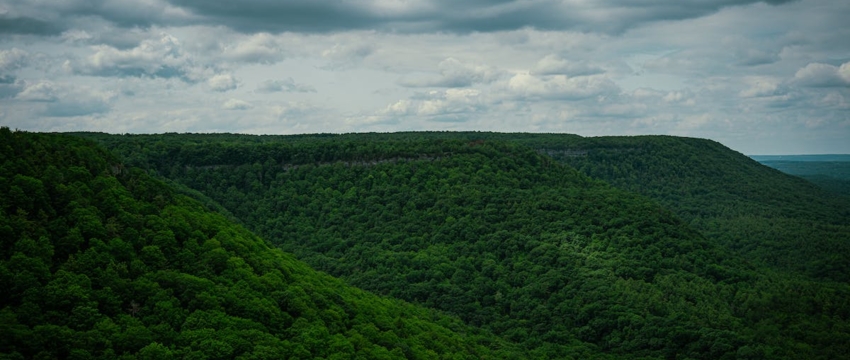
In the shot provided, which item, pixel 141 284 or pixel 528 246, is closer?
pixel 141 284

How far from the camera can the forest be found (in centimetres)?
5853

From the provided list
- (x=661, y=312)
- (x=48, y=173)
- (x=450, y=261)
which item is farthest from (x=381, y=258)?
(x=48, y=173)

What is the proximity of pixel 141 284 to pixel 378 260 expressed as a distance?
6491cm

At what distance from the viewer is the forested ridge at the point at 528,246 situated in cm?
9819

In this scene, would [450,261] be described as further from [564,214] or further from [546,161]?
[546,161]

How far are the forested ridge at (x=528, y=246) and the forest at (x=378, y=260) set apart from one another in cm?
38

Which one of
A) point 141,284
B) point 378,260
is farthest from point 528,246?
point 141,284

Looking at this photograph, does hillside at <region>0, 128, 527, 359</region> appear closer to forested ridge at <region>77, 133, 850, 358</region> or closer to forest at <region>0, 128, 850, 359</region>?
forest at <region>0, 128, 850, 359</region>

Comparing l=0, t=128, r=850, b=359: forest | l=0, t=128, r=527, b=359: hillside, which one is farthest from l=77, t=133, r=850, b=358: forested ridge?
l=0, t=128, r=527, b=359: hillside

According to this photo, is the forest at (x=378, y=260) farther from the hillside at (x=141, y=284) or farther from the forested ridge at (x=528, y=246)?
the forested ridge at (x=528, y=246)

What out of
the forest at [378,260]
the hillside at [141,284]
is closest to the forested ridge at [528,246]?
the forest at [378,260]

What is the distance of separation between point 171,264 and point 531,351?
4564 centimetres

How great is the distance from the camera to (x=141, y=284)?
59.8m

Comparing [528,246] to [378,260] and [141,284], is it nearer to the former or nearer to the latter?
[378,260]
